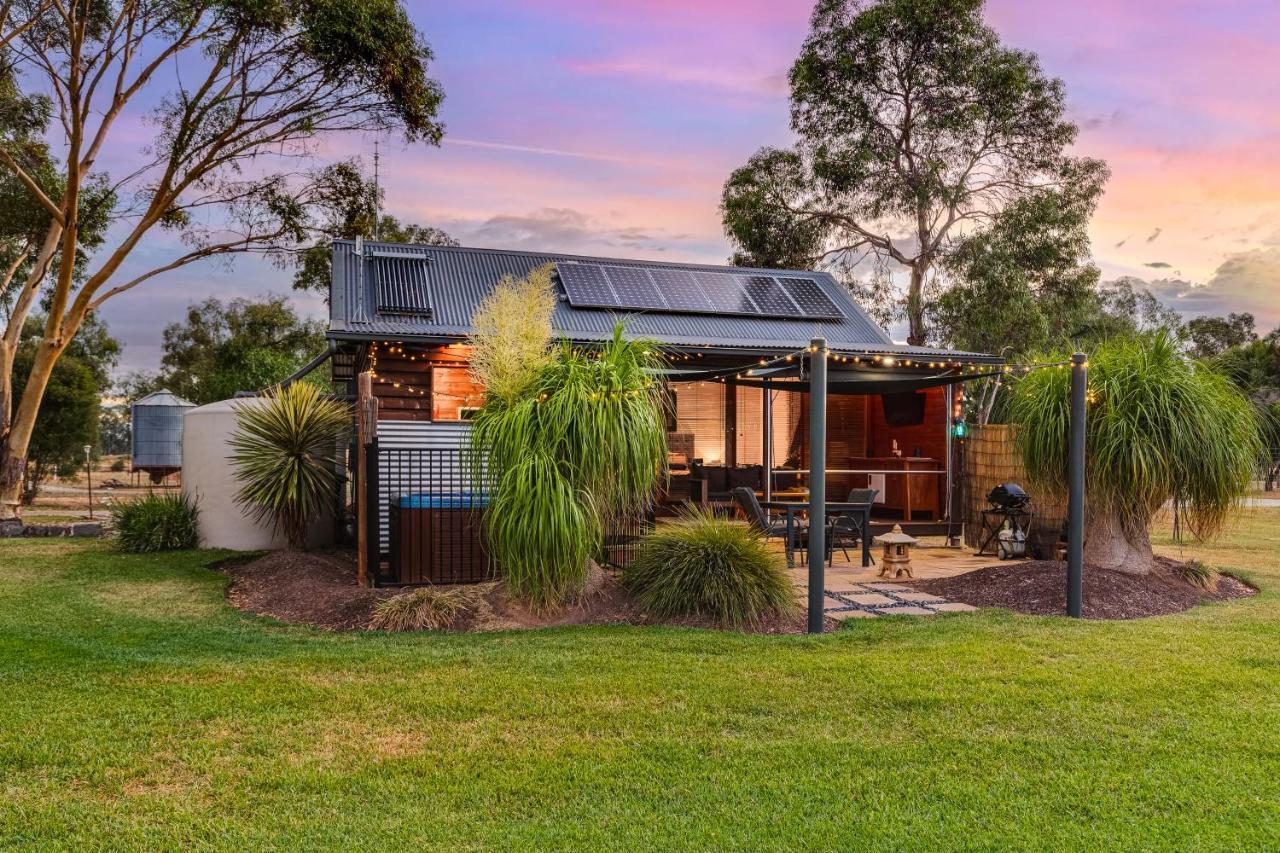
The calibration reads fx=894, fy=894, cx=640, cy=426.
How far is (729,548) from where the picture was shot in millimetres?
6531

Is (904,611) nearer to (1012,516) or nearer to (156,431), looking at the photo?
(1012,516)

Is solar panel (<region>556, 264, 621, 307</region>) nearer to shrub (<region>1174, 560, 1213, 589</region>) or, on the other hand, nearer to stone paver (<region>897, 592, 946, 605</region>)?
stone paver (<region>897, 592, 946, 605</region>)

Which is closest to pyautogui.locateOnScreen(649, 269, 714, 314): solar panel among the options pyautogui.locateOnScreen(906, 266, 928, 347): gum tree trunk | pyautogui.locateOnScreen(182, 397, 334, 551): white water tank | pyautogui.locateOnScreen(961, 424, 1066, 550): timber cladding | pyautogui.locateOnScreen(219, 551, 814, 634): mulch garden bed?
pyautogui.locateOnScreen(961, 424, 1066, 550): timber cladding

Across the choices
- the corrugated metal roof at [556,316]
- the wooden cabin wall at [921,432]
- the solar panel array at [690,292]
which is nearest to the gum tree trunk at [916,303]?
the wooden cabin wall at [921,432]

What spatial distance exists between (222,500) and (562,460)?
20.4 feet

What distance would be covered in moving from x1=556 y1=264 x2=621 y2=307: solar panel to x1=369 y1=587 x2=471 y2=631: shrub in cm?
690

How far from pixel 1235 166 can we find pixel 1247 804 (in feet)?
48.5

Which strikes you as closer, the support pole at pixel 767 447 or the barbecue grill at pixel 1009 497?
the barbecue grill at pixel 1009 497

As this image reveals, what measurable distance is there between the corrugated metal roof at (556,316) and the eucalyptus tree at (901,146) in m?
8.19

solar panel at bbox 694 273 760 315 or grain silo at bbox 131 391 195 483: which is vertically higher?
solar panel at bbox 694 273 760 315

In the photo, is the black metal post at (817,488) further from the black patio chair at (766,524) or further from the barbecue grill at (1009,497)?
the barbecue grill at (1009,497)

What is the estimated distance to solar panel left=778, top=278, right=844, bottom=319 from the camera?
1395 cm

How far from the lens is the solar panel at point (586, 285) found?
42.2ft

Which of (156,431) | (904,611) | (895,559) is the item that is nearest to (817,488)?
(904,611)
